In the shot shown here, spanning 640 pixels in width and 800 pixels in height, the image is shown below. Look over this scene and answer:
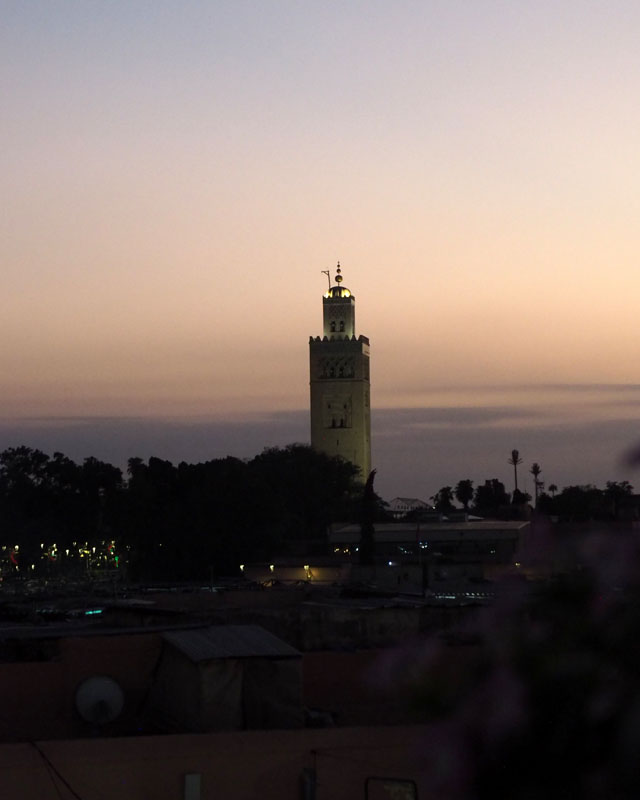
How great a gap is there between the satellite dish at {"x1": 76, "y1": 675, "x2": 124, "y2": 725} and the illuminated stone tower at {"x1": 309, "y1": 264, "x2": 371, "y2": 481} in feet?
284

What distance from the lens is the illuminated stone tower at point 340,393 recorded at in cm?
9856

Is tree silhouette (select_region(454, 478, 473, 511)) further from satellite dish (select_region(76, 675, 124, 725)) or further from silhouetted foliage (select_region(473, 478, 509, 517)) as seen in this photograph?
satellite dish (select_region(76, 675, 124, 725))

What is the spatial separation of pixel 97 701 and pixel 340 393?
89026 mm

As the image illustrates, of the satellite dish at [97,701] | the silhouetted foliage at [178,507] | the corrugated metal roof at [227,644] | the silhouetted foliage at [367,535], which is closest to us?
the corrugated metal roof at [227,644]

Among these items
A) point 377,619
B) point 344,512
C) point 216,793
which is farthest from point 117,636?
point 344,512

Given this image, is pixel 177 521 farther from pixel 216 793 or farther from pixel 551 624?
pixel 551 624

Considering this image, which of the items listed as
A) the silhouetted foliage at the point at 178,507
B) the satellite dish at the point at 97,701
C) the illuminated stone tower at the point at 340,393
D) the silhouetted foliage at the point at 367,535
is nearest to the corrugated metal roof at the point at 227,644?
the satellite dish at the point at 97,701

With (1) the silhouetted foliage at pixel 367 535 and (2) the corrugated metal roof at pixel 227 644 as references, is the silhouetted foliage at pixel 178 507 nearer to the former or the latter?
(1) the silhouetted foliage at pixel 367 535

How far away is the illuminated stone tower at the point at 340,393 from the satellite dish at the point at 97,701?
86.5m

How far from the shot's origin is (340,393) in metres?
99.9

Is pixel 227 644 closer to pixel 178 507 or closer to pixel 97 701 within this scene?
pixel 97 701

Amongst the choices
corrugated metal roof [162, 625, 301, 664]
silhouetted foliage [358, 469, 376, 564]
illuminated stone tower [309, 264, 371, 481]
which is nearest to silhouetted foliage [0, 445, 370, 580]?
silhouetted foliage [358, 469, 376, 564]

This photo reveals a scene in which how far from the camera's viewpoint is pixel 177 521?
2029 inches

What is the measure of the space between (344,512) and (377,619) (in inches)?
2400
